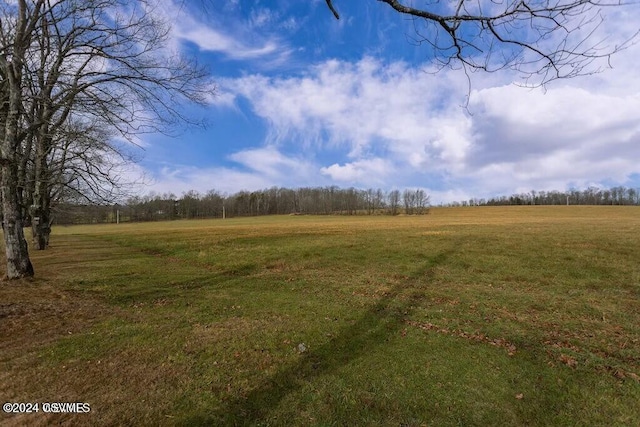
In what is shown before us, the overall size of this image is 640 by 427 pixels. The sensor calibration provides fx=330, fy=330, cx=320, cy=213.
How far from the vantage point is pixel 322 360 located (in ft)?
17.4

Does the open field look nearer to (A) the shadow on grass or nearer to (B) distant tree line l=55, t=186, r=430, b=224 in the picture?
(A) the shadow on grass

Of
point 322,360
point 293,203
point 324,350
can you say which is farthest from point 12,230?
point 293,203

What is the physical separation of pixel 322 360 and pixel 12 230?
37.6 ft

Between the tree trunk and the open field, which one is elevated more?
the tree trunk

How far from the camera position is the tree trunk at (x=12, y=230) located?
34.1 feet

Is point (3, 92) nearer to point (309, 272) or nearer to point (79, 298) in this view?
point (79, 298)

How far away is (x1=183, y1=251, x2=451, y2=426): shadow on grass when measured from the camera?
12.5 ft

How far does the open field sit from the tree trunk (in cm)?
85

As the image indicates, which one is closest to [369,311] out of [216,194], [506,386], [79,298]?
[506,386]

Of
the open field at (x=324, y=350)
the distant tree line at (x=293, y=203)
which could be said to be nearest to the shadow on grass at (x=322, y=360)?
the open field at (x=324, y=350)

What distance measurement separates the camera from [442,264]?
50.8 ft

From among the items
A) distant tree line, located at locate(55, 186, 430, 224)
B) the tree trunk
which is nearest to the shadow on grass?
the tree trunk

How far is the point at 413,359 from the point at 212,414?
3230 mm

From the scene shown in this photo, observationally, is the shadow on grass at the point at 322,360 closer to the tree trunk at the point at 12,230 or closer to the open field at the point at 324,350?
the open field at the point at 324,350
